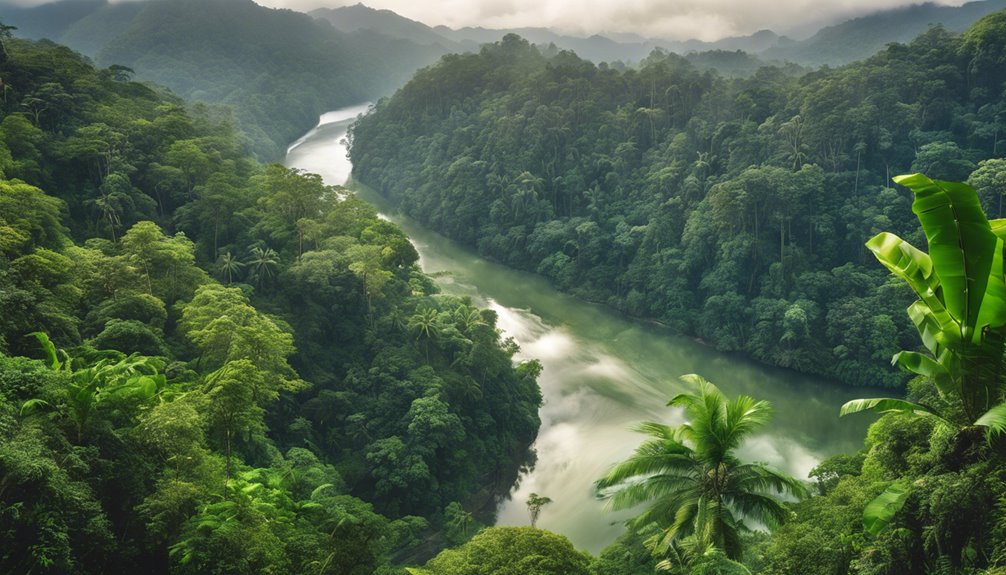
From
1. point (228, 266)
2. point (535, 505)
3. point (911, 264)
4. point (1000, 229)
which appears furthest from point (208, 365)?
point (1000, 229)

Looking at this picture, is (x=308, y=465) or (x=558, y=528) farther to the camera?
(x=558, y=528)

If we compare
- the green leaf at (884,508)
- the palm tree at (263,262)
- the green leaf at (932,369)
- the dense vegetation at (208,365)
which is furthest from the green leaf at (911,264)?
the palm tree at (263,262)

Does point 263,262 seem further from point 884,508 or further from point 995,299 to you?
point 995,299

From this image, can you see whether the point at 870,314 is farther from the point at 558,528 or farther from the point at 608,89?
the point at 608,89

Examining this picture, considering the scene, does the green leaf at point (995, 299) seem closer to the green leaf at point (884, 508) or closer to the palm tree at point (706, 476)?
the green leaf at point (884, 508)

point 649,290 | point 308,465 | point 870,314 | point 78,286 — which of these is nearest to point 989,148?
point 870,314
